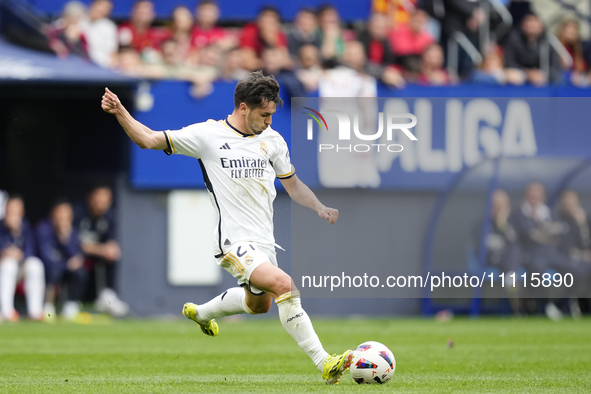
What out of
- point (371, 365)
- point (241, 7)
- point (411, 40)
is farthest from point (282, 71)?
point (371, 365)

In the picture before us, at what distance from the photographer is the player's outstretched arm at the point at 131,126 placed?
20.2 ft

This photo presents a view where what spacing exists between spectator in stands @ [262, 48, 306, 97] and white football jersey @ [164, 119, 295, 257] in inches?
295

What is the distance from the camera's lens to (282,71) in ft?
47.6

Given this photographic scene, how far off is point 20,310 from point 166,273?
271 cm

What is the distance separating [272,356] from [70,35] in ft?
25.0

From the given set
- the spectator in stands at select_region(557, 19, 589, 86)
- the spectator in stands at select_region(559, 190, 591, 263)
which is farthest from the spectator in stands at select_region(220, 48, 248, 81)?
the spectator in stands at select_region(557, 19, 589, 86)

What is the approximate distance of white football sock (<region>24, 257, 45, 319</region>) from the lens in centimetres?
1383

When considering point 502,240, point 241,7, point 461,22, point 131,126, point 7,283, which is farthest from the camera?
point 241,7

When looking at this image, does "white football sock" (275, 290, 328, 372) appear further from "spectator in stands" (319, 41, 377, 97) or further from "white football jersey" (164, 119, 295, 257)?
"spectator in stands" (319, 41, 377, 97)

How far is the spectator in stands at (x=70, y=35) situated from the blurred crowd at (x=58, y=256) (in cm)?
222

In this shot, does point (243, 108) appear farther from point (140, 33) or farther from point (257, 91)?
point (140, 33)

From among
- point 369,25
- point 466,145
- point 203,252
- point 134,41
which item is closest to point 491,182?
point 466,145

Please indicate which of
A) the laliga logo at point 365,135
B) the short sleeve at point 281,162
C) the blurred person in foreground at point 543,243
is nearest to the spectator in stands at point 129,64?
the laliga logo at point 365,135

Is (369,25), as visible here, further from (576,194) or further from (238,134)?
(238,134)
